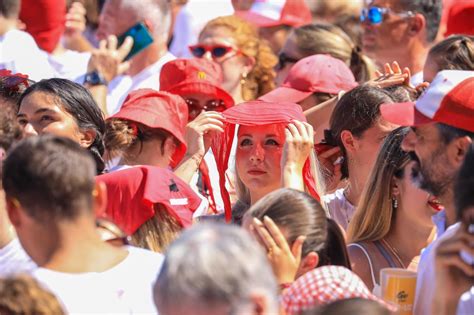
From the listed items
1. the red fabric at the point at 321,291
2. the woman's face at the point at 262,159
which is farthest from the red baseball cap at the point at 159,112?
the red fabric at the point at 321,291

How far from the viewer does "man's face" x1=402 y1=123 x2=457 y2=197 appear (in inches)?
168

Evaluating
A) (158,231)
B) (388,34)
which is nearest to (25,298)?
(158,231)

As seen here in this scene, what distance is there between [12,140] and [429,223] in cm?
184

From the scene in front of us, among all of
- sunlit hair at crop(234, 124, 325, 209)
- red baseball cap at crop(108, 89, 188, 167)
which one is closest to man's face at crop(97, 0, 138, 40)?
red baseball cap at crop(108, 89, 188, 167)

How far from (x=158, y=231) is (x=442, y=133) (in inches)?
51.1

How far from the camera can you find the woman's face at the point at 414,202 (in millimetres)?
4906

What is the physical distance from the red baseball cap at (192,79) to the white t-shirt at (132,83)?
86cm

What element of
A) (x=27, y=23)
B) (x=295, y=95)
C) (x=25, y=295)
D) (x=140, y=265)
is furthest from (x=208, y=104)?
(x=25, y=295)

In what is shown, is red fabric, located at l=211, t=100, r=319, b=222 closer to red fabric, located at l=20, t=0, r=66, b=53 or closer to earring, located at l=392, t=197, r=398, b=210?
earring, located at l=392, t=197, r=398, b=210

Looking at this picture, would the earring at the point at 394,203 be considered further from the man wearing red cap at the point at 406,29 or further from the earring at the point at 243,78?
the earring at the point at 243,78

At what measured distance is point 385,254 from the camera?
16.3 ft

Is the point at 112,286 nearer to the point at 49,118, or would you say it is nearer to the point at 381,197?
the point at 381,197

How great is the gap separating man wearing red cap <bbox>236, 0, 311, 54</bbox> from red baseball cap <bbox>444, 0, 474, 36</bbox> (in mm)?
1807

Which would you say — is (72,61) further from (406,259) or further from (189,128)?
(406,259)
